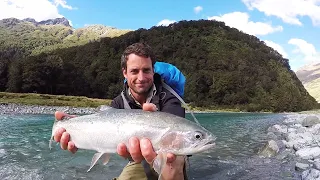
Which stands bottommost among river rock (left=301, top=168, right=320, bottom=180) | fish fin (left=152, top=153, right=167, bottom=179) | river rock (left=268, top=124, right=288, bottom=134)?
river rock (left=268, top=124, right=288, bottom=134)

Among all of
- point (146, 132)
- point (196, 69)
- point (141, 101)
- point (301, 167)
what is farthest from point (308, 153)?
point (196, 69)

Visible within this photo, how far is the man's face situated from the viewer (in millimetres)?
4598

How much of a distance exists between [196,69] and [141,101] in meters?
134

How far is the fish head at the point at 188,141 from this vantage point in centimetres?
345

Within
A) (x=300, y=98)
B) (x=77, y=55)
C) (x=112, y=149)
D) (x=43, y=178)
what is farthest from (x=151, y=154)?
(x=77, y=55)

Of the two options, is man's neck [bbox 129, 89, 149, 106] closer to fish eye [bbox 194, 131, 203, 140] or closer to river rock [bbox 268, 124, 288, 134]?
fish eye [bbox 194, 131, 203, 140]

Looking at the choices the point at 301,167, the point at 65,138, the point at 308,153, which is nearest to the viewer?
the point at 65,138

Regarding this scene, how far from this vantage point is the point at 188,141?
137 inches

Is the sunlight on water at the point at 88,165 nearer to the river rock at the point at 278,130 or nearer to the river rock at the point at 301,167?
the river rock at the point at 301,167

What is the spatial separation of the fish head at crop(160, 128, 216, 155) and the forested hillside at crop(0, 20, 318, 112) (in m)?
87.1

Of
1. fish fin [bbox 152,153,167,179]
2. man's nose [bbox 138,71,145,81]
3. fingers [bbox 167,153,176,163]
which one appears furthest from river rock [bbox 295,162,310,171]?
fish fin [bbox 152,153,167,179]

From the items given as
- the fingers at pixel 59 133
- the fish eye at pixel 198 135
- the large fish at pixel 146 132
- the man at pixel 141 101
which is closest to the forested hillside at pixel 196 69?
the man at pixel 141 101

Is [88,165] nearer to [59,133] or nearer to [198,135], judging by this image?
[59,133]

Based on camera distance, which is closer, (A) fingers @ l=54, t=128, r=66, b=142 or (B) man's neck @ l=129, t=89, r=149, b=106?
(A) fingers @ l=54, t=128, r=66, b=142
